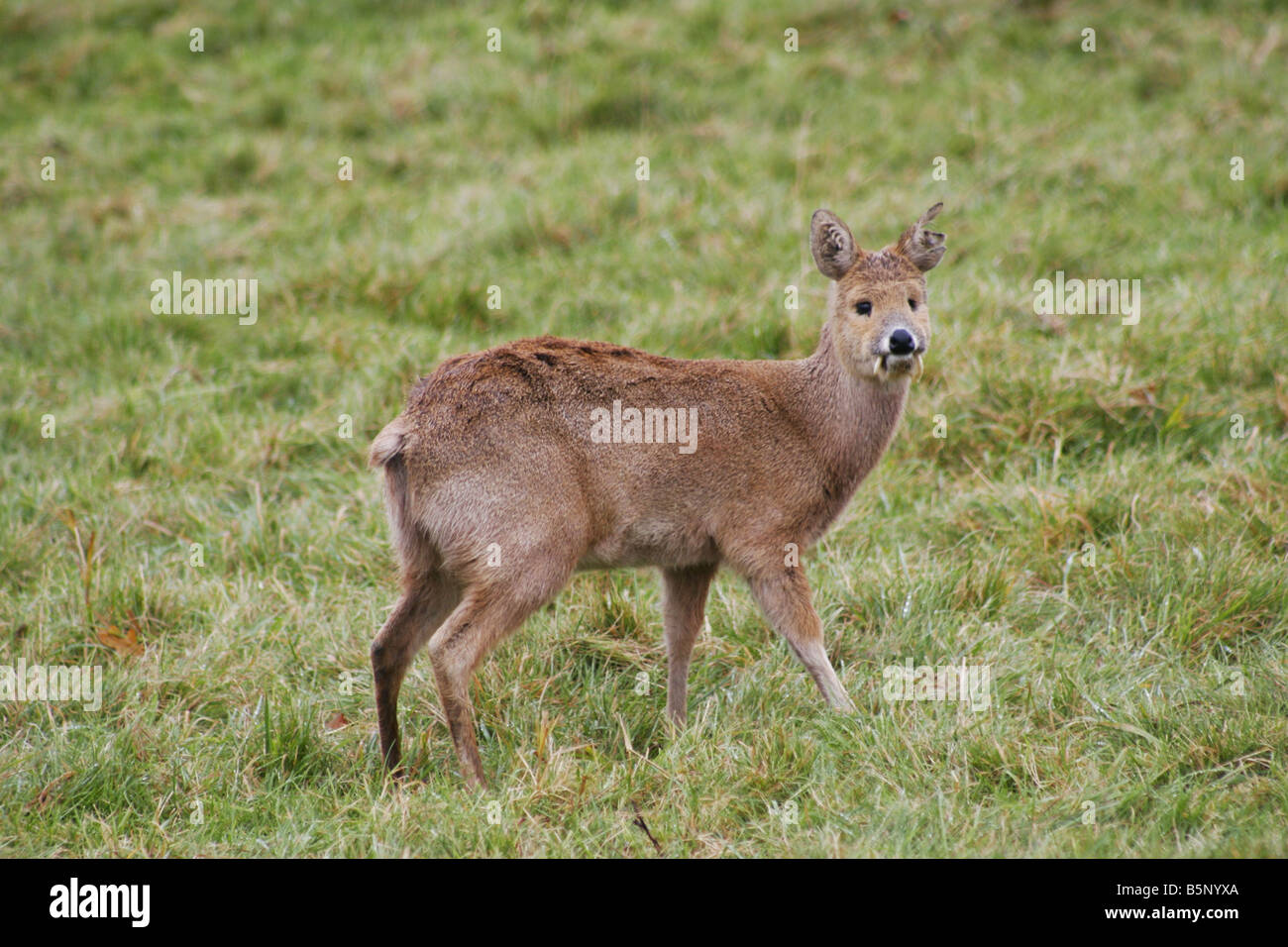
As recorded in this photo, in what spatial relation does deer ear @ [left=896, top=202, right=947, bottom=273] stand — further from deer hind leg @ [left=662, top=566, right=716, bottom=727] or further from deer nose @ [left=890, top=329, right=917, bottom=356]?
deer hind leg @ [left=662, top=566, right=716, bottom=727]

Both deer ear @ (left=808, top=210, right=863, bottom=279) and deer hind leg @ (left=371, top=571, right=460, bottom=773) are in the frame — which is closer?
deer hind leg @ (left=371, top=571, right=460, bottom=773)

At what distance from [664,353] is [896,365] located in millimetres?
2728

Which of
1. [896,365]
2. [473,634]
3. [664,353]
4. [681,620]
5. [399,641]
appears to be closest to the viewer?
[473,634]

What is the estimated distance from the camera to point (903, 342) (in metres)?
5.19

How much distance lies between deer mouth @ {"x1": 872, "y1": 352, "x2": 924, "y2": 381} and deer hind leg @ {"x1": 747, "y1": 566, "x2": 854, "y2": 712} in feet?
2.78

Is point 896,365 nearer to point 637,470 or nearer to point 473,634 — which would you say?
point 637,470

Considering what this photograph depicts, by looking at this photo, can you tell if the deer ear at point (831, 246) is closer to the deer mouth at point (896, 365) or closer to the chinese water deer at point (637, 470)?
the chinese water deer at point (637, 470)

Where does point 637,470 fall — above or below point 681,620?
above

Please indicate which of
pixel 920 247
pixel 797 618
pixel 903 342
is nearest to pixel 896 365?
pixel 903 342

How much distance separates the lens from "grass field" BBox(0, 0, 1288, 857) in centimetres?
469

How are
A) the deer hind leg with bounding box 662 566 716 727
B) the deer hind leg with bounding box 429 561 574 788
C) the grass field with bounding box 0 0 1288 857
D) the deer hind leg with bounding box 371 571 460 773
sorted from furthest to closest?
the deer hind leg with bounding box 662 566 716 727 < the deer hind leg with bounding box 371 571 460 773 < the deer hind leg with bounding box 429 561 574 788 < the grass field with bounding box 0 0 1288 857

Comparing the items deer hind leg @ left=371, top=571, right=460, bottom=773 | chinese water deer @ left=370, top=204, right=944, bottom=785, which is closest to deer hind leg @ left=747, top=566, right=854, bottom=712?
chinese water deer @ left=370, top=204, right=944, bottom=785

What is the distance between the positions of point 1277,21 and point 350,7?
7.97m

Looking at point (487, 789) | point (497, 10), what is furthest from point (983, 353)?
point (497, 10)
